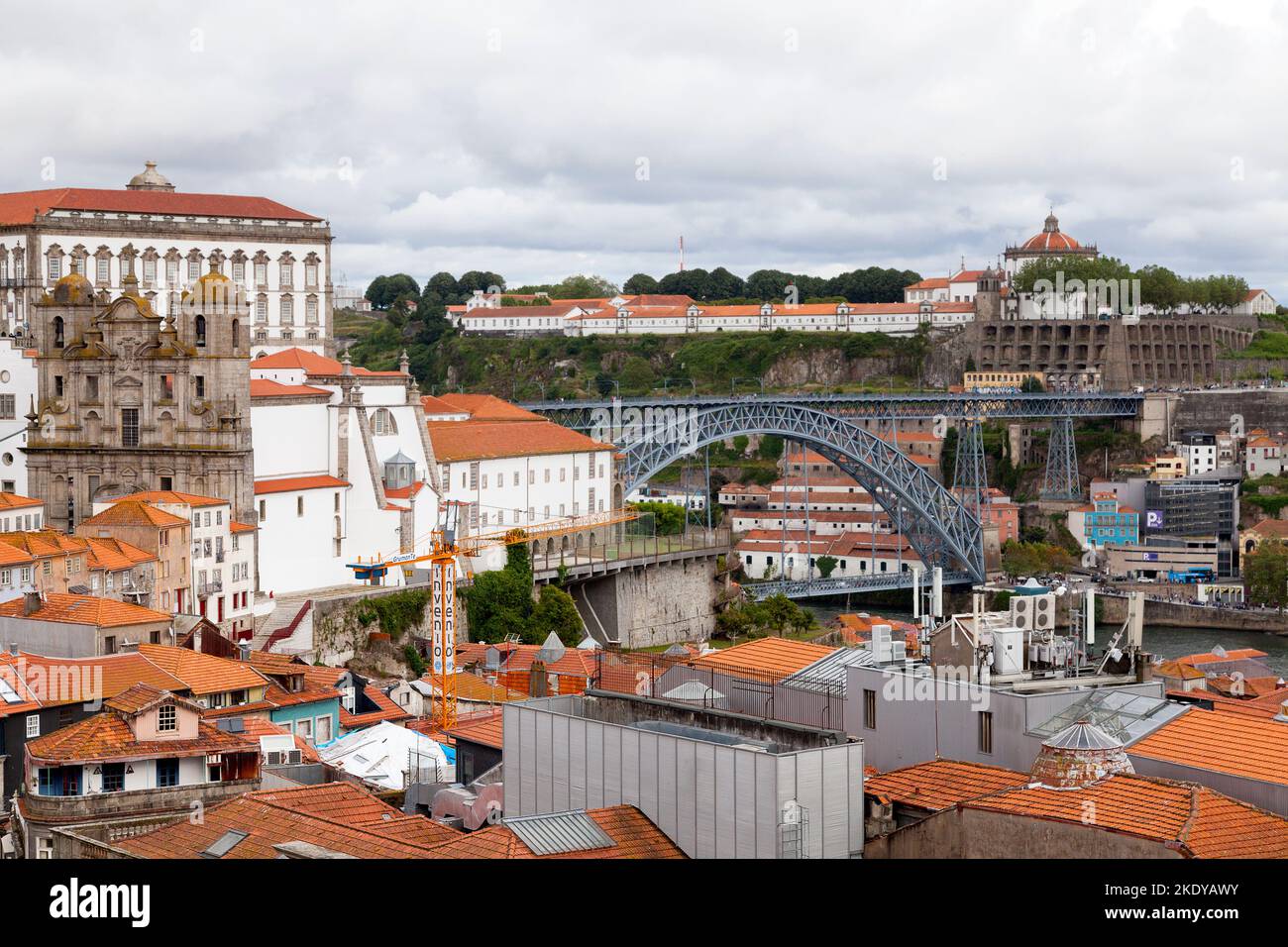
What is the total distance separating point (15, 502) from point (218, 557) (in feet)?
12.1

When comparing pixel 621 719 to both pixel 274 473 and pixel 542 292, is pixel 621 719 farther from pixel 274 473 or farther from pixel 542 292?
pixel 542 292

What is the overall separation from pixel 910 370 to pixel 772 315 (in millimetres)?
8165

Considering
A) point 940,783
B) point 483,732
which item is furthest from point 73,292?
point 940,783

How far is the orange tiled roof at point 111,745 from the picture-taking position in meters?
13.9

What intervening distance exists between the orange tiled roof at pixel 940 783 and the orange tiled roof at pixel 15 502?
2259 centimetres

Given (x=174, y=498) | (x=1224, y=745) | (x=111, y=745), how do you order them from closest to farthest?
(x=1224, y=745) → (x=111, y=745) → (x=174, y=498)

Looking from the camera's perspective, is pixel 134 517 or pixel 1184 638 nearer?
pixel 134 517

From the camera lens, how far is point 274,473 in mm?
33531

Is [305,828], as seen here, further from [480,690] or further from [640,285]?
[640,285]

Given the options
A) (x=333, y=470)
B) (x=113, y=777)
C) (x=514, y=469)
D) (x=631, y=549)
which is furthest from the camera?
(x=631, y=549)

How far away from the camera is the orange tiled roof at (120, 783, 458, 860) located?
1068 cm

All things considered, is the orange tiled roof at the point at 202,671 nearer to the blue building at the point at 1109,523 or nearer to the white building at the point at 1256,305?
the blue building at the point at 1109,523

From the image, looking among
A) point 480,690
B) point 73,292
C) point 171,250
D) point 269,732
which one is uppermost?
point 171,250

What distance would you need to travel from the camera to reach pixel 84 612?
22656 millimetres
